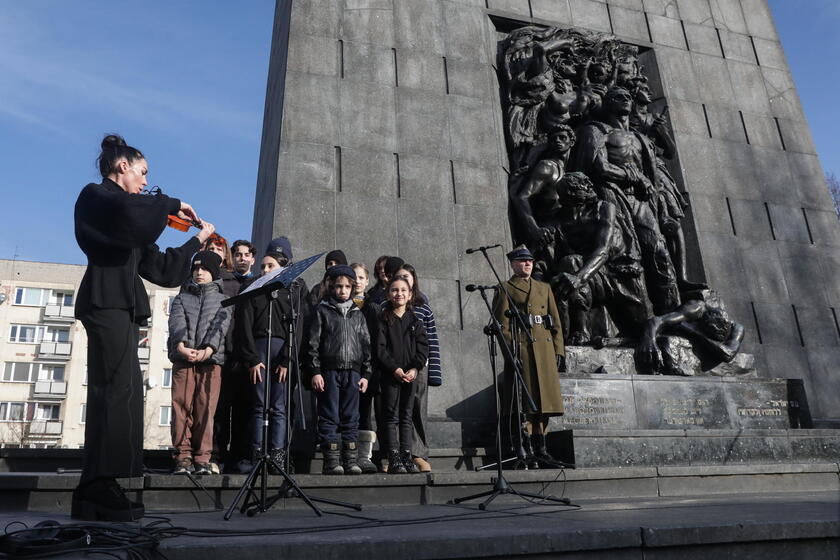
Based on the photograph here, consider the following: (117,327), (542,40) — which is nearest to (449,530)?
(117,327)

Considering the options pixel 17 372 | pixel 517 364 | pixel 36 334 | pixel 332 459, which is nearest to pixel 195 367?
pixel 332 459

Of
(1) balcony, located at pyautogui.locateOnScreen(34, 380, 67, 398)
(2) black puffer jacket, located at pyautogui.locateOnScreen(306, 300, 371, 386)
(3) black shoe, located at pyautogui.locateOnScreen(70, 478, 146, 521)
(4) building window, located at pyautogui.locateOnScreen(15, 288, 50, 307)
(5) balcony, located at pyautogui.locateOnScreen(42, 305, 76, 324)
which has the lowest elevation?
(3) black shoe, located at pyautogui.locateOnScreen(70, 478, 146, 521)

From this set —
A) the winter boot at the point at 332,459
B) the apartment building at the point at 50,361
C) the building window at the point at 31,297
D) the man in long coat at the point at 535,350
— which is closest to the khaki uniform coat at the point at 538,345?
the man in long coat at the point at 535,350

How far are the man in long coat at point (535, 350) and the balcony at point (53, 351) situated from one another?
44.2 m

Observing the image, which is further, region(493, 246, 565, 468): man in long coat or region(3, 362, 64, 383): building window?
region(3, 362, 64, 383): building window

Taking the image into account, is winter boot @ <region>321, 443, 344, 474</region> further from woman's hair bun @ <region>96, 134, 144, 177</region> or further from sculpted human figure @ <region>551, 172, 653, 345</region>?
sculpted human figure @ <region>551, 172, 653, 345</region>

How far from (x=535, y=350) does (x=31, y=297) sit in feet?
155

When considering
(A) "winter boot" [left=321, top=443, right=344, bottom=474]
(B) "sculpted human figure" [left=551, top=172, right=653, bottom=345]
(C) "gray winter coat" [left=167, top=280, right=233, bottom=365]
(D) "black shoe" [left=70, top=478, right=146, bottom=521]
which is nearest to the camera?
(D) "black shoe" [left=70, top=478, right=146, bottom=521]

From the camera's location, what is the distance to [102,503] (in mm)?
3521

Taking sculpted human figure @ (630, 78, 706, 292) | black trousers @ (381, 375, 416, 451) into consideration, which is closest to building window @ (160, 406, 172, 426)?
sculpted human figure @ (630, 78, 706, 292)

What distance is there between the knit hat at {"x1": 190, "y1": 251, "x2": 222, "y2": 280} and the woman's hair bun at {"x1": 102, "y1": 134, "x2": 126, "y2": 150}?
1868 millimetres

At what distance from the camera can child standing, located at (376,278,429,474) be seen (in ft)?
18.9

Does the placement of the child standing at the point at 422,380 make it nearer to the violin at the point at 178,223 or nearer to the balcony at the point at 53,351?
the violin at the point at 178,223

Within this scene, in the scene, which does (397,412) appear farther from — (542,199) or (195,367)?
(542,199)
